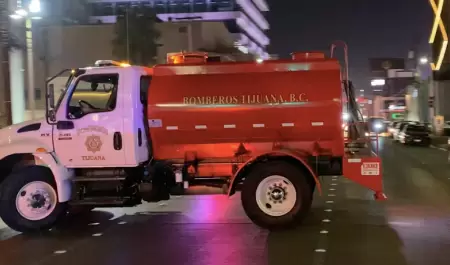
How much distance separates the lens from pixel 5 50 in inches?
602

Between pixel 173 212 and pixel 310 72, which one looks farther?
pixel 173 212

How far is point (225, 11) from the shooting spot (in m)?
89.2

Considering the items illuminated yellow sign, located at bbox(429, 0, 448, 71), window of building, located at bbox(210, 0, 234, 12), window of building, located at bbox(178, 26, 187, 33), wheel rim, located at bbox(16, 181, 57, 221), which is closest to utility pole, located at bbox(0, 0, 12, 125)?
wheel rim, located at bbox(16, 181, 57, 221)

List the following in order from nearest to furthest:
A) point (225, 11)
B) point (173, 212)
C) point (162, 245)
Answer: point (162, 245) < point (173, 212) < point (225, 11)

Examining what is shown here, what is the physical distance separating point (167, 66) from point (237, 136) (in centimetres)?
170

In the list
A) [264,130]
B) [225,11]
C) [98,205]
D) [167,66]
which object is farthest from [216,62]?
[225,11]

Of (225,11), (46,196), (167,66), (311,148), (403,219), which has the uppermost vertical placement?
(225,11)

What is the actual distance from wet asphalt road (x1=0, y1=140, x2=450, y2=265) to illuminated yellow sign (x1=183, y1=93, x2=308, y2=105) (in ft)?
6.94

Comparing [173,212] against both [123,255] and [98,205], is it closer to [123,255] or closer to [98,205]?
[98,205]

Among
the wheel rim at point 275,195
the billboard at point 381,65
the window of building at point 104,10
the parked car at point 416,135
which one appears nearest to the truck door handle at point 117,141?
the wheel rim at point 275,195

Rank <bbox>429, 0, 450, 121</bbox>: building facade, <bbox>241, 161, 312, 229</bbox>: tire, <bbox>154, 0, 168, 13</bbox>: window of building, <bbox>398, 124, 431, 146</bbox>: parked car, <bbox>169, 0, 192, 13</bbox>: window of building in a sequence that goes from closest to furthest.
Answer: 1. <bbox>241, 161, 312, 229</bbox>: tire
2. <bbox>429, 0, 450, 121</bbox>: building facade
3. <bbox>398, 124, 431, 146</bbox>: parked car
4. <bbox>154, 0, 168, 13</bbox>: window of building
5. <bbox>169, 0, 192, 13</bbox>: window of building

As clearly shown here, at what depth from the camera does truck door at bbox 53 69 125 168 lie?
9.48 m

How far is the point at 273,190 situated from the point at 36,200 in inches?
159

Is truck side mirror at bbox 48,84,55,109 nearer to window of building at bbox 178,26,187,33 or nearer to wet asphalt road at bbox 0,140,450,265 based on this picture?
wet asphalt road at bbox 0,140,450,265
